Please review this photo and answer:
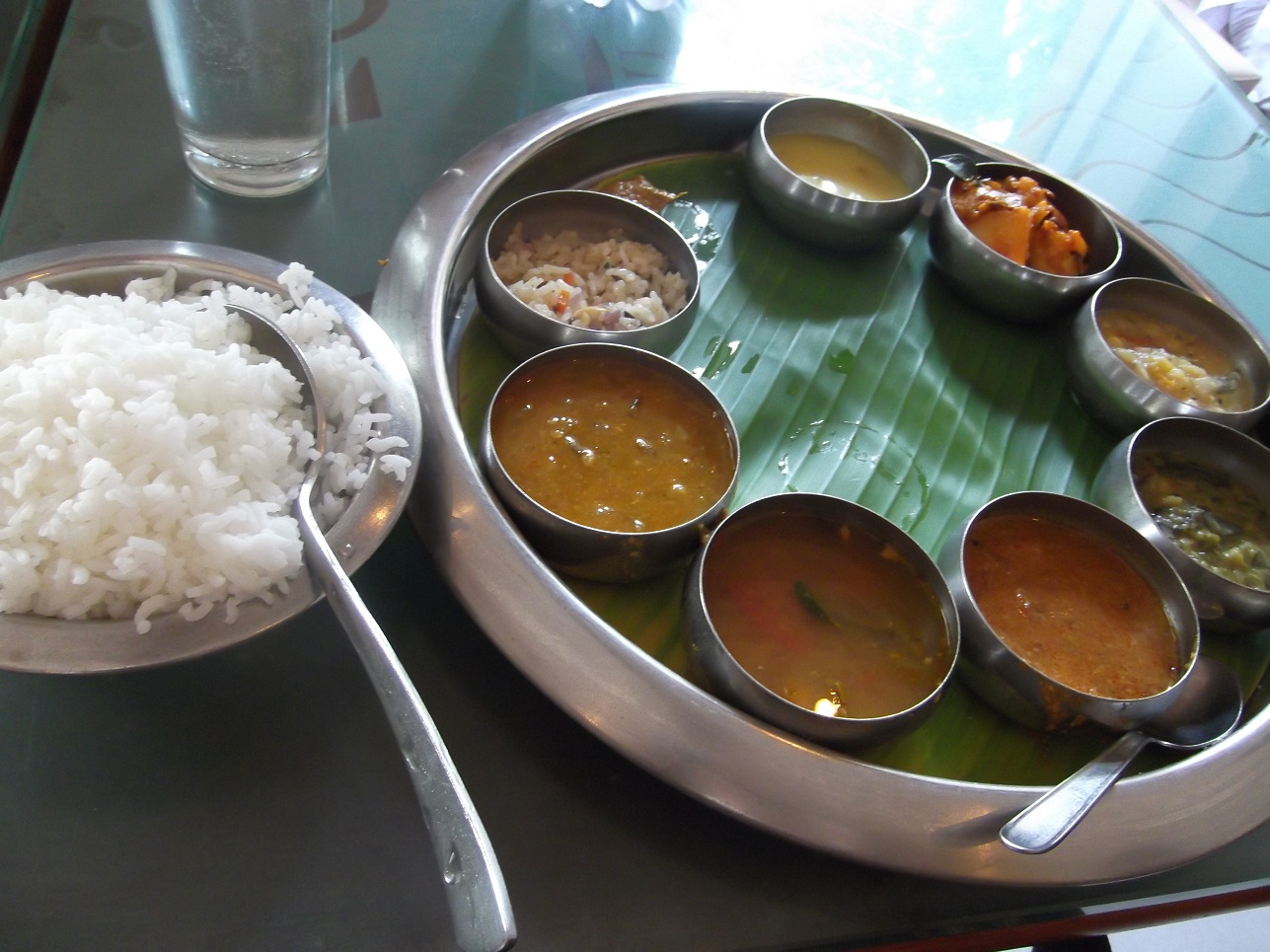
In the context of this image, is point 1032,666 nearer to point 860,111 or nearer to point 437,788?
point 437,788

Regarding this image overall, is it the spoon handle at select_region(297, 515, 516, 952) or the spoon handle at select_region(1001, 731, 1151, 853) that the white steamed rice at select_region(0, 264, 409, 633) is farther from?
the spoon handle at select_region(1001, 731, 1151, 853)

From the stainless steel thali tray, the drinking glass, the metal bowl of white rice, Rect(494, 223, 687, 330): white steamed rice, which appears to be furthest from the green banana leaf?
the drinking glass

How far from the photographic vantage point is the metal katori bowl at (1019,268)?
75.1 inches

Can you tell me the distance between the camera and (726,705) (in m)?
1.13

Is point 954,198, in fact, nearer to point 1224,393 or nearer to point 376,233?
point 1224,393

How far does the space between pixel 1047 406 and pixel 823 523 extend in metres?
0.76

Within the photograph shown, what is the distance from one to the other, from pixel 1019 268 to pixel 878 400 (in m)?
0.44

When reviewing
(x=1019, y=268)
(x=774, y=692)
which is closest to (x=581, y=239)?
(x=1019, y=268)

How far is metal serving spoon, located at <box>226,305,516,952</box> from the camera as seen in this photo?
803 mm

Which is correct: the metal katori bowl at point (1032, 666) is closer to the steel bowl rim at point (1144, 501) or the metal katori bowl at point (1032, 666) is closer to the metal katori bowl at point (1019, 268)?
the steel bowl rim at point (1144, 501)

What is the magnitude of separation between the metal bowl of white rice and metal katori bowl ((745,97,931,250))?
3.36ft

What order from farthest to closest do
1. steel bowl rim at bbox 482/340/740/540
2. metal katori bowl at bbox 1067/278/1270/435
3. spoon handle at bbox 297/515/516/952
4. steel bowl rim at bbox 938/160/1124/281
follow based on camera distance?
1. steel bowl rim at bbox 938/160/1124/281
2. metal katori bowl at bbox 1067/278/1270/435
3. steel bowl rim at bbox 482/340/740/540
4. spoon handle at bbox 297/515/516/952

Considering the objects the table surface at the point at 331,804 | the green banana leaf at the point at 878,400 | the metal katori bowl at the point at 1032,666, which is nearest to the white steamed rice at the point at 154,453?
the table surface at the point at 331,804

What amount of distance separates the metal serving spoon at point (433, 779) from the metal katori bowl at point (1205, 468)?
3.99 feet
